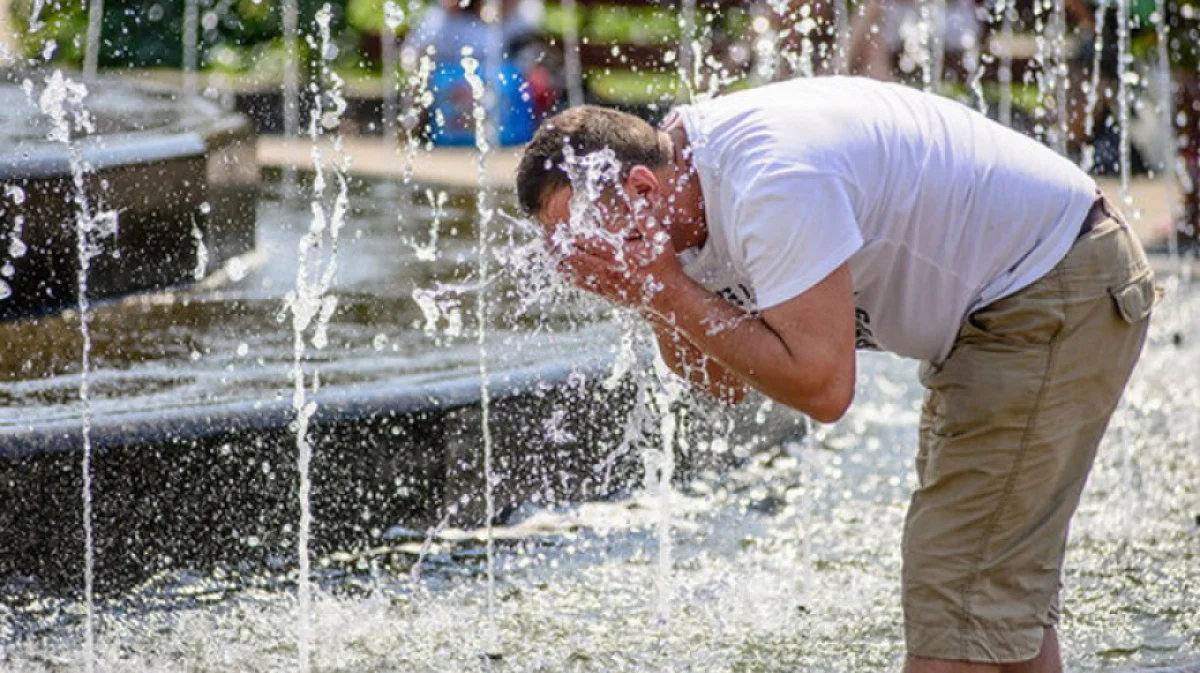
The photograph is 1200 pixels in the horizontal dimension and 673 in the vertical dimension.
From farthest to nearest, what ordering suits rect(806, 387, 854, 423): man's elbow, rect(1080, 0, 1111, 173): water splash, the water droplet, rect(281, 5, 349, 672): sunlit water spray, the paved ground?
rect(1080, 0, 1111, 173): water splash, the paved ground, the water droplet, rect(281, 5, 349, 672): sunlit water spray, rect(806, 387, 854, 423): man's elbow

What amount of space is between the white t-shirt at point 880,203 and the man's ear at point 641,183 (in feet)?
0.25

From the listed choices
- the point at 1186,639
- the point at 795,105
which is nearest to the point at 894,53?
the point at 1186,639

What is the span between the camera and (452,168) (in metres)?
11.4

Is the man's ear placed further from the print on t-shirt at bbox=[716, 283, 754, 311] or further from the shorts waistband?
the shorts waistband

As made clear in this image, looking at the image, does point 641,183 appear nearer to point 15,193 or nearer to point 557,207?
point 557,207

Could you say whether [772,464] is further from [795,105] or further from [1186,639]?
[795,105]

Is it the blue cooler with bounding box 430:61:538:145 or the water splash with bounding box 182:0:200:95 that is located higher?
the water splash with bounding box 182:0:200:95

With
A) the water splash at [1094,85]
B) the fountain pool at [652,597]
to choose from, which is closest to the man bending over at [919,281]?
the fountain pool at [652,597]

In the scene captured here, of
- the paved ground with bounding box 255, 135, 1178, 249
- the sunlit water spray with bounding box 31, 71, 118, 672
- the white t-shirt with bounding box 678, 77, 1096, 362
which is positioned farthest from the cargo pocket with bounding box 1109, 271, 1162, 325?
the paved ground with bounding box 255, 135, 1178, 249

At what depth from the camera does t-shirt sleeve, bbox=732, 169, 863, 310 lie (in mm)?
2678

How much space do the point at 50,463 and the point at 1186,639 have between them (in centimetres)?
230

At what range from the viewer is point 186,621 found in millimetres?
3949

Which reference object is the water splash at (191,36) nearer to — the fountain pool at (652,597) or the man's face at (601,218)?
the fountain pool at (652,597)

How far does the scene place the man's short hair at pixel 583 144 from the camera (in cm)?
279
